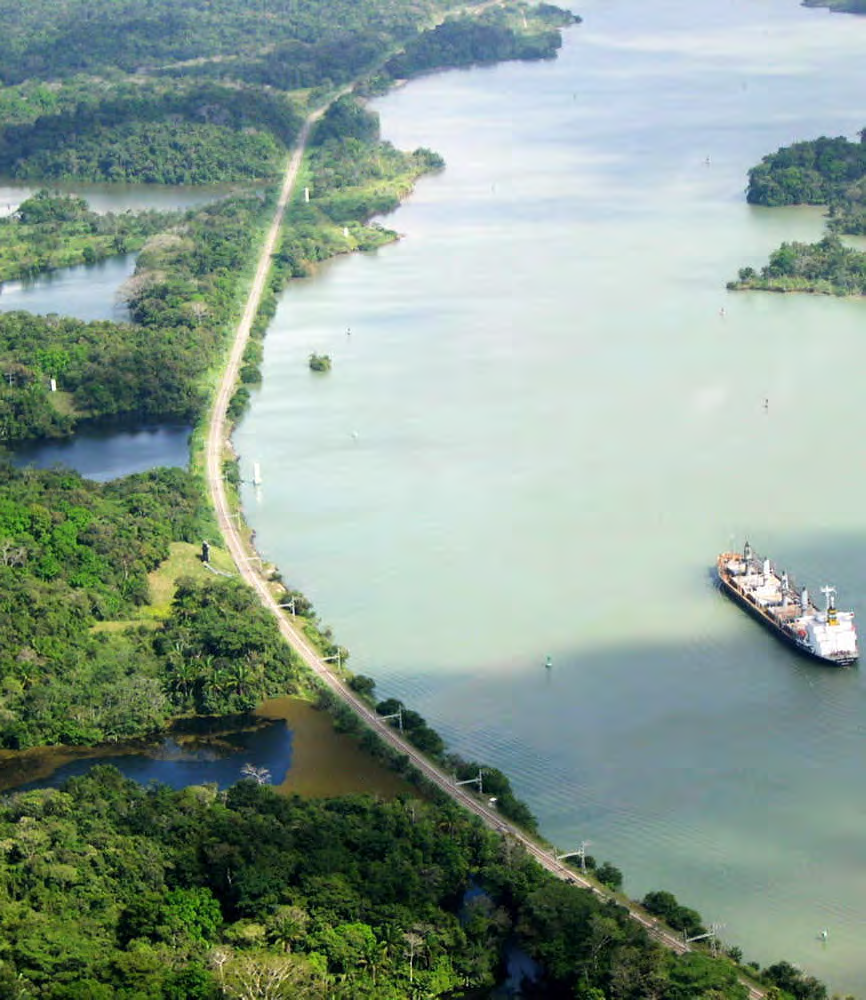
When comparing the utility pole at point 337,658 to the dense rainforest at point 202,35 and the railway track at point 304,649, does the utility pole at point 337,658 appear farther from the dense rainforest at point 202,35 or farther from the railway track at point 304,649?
the dense rainforest at point 202,35

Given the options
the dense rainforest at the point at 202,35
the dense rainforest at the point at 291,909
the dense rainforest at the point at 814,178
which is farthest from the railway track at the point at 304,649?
the dense rainforest at the point at 202,35

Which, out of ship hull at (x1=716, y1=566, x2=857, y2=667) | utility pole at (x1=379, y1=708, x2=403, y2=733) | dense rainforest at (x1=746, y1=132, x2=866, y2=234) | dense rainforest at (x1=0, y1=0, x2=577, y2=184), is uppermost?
dense rainforest at (x1=0, y1=0, x2=577, y2=184)

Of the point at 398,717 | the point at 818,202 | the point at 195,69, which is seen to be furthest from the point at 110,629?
the point at 195,69

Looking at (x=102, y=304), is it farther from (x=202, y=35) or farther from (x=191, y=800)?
(x=202, y=35)

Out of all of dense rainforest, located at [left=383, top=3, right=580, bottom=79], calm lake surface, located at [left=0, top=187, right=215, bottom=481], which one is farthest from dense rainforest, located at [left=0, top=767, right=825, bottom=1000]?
dense rainforest, located at [left=383, top=3, right=580, bottom=79]

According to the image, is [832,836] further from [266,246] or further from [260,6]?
[260,6]

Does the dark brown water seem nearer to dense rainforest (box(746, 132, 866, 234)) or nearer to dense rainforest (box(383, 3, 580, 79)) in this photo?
dense rainforest (box(746, 132, 866, 234))
